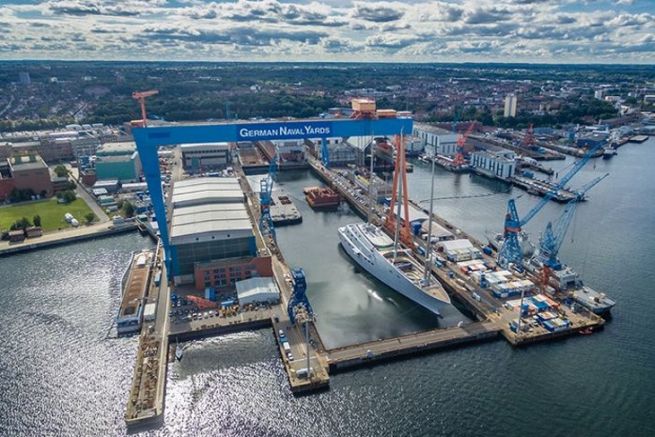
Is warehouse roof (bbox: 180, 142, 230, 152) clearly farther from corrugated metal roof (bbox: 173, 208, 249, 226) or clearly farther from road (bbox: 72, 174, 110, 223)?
corrugated metal roof (bbox: 173, 208, 249, 226)

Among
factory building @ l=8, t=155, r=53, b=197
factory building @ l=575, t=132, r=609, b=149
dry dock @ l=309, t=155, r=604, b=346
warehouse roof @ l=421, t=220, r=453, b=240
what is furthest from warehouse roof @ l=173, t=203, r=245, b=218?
factory building @ l=575, t=132, r=609, b=149

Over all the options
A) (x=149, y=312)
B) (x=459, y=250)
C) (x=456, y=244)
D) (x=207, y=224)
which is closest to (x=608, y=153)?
(x=456, y=244)

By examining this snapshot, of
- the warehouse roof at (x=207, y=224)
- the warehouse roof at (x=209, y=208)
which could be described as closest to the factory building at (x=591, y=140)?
the warehouse roof at (x=209, y=208)

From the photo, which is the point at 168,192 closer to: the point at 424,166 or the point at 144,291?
the point at 144,291

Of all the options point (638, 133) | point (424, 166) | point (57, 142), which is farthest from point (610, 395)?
point (638, 133)

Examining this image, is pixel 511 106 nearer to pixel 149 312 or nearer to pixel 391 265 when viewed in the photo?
pixel 391 265

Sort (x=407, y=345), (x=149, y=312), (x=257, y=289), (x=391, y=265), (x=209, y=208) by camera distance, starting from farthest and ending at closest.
A: (x=209, y=208) → (x=391, y=265) → (x=257, y=289) → (x=149, y=312) → (x=407, y=345)

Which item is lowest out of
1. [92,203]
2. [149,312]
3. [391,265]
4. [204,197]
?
[92,203]
